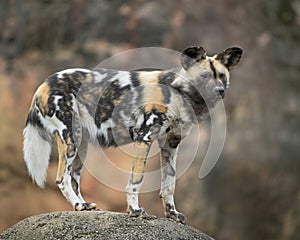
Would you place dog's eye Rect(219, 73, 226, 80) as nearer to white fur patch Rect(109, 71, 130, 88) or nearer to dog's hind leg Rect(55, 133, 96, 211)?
white fur patch Rect(109, 71, 130, 88)

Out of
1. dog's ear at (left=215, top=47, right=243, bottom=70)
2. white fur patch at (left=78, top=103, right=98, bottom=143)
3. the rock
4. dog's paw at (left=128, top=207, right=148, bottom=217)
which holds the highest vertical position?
dog's ear at (left=215, top=47, right=243, bottom=70)

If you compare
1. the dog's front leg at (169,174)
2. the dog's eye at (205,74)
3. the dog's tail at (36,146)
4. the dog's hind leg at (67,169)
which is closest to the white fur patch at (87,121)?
the dog's hind leg at (67,169)

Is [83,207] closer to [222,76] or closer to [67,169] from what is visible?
[67,169]

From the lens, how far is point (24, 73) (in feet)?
41.0

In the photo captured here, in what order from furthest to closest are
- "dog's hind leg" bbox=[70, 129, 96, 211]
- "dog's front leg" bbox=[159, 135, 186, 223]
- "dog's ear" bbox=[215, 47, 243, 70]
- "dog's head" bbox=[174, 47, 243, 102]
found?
"dog's hind leg" bbox=[70, 129, 96, 211] → "dog's front leg" bbox=[159, 135, 186, 223] → "dog's ear" bbox=[215, 47, 243, 70] → "dog's head" bbox=[174, 47, 243, 102]

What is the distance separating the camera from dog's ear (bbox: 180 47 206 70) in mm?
6602

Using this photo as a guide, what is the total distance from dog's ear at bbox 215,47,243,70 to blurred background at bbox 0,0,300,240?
500cm

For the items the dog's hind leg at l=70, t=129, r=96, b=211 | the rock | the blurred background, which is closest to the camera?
the rock

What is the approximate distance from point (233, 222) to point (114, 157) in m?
2.27

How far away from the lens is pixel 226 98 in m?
12.5

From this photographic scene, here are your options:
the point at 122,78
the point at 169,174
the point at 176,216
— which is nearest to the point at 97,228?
the point at 176,216

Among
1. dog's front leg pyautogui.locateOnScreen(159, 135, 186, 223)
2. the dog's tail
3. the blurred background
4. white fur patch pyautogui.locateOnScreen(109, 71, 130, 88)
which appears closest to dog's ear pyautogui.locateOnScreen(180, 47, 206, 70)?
white fur patch pyautogui.locateOnScreen(109, 71, 130, 88)

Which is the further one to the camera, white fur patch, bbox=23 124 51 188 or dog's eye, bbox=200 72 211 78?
white fur patch, bbox=23 124 51 188

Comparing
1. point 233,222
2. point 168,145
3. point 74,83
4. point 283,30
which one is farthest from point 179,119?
point 283,30
